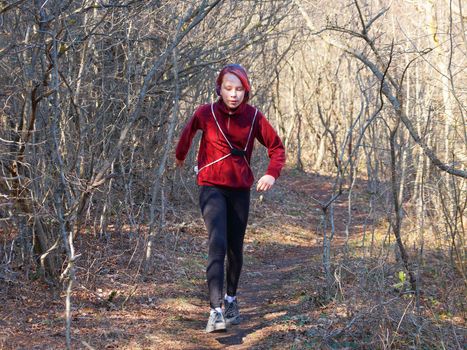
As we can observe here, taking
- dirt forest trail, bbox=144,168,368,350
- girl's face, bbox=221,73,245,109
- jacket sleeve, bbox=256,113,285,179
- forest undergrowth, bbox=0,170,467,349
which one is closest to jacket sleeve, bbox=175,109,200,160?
girl's face, bbox=221,73,245,109

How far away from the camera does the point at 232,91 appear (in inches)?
201

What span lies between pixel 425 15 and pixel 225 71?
21.3 feet

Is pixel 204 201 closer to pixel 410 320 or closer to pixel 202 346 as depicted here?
pixel 202 346

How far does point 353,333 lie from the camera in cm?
475

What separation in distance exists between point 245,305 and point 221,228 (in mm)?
1606

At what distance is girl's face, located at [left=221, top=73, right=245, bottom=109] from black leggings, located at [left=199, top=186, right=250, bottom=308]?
2.23ft

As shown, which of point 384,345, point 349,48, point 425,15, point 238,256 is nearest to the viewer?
point 384,345

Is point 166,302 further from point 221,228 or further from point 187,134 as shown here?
point 187,134

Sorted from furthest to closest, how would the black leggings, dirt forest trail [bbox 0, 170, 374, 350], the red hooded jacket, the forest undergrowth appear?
1. the red hooded jacket
2. the black leggings
3. dirt forest trail [bbox 0, 170, 374, 350]
4. the forest undergrowth

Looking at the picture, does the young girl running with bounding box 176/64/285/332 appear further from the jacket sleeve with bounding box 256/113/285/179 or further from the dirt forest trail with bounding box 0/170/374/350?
the dirt forest trail with bounding box 0/170/374/350

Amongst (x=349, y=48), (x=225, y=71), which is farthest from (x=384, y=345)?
(x=349, y=48)

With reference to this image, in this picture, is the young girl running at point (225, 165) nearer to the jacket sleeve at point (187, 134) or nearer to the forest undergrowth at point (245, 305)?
the jacket sleeve at point (187, 134)

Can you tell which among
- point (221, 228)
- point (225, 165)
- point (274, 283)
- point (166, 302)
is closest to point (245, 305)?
point (166, 302)

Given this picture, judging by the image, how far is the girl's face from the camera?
5.11 metres
